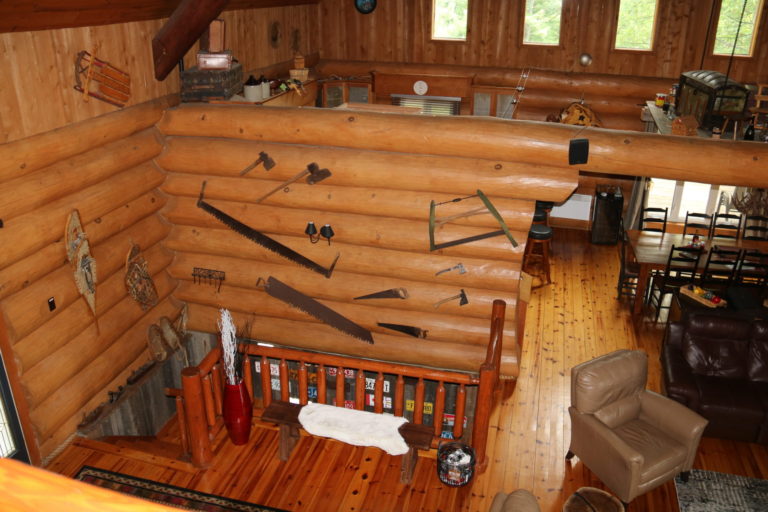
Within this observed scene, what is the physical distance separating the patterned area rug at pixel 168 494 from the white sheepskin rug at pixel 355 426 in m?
0.76

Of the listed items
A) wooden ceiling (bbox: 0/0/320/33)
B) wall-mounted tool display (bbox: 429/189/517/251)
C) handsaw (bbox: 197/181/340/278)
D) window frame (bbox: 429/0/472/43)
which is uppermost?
wooden ceiling (bbox: 0/0/320/33)

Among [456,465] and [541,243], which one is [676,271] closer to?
[541,243]

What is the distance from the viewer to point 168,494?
212 inches

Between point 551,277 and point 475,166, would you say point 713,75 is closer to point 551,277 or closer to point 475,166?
point 475,166

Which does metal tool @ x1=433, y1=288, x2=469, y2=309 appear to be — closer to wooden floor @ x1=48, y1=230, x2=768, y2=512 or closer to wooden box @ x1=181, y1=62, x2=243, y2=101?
wooden floor @ x1=48, y1=230, x2=768, y2=512

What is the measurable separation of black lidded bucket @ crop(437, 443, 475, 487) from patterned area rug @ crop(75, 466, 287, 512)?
1415 millimetres

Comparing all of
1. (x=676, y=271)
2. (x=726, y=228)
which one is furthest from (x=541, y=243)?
(x=726, y=228)

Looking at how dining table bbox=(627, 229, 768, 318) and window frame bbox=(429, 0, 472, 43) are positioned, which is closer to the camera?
dining table bbox=(627, 229, 768, 318)

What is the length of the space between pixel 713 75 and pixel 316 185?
15.7 ft

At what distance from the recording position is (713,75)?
735 centimetres

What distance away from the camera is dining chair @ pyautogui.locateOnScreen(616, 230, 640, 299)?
31.1 ft

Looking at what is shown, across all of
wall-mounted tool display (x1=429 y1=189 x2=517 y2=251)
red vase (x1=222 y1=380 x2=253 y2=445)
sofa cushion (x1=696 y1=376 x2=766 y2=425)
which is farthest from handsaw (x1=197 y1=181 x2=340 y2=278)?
sofa cushion (x1=696 y1=376 x2=766 y2=425)

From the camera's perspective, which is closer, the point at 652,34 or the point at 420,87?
the point at 652,34

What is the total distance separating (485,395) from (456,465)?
64 cm
